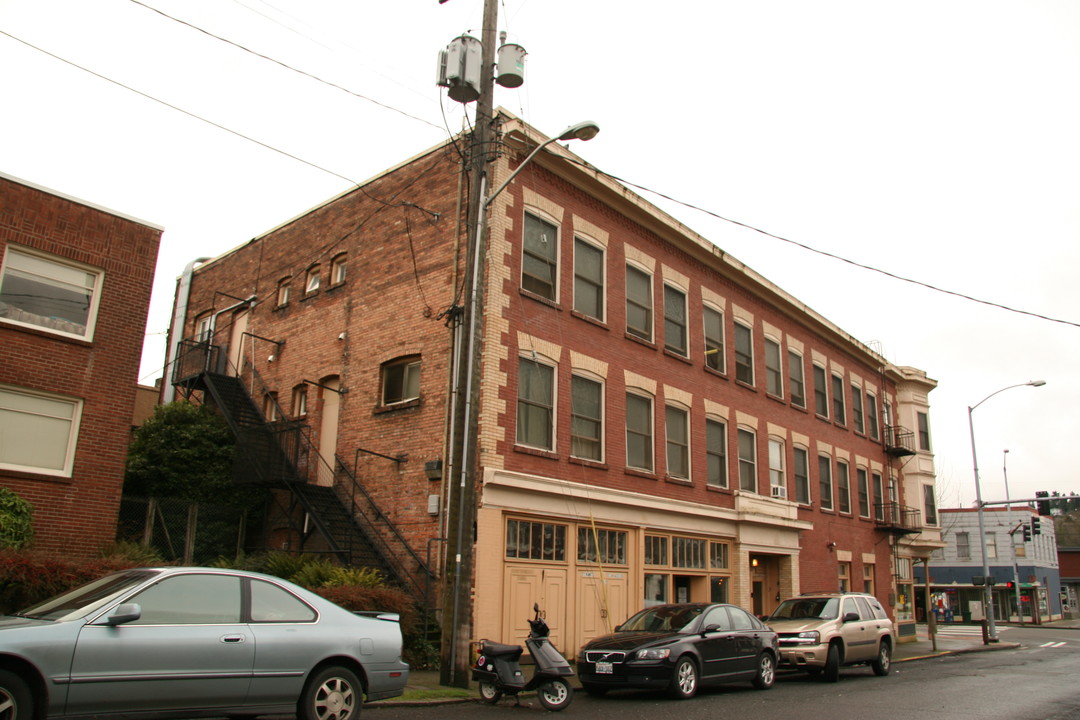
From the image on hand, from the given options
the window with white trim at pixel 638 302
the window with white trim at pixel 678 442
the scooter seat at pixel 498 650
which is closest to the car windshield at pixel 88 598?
the scooter seat at pixel 498 650

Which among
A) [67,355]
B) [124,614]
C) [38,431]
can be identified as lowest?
[124,614]

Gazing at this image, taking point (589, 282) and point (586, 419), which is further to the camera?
point (589, 282)

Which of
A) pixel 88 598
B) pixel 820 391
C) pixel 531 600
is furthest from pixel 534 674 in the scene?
pixel 820 391

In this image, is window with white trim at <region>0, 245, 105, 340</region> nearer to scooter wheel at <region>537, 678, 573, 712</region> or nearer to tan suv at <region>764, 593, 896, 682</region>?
scooter wheel at <region>537, 678, 573, 712</region>

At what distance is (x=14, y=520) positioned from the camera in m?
13.9

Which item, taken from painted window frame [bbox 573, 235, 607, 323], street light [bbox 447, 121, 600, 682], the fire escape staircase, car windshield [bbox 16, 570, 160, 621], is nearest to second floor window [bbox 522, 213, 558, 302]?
painted window frame [bbox 573, 235, 607, 323]

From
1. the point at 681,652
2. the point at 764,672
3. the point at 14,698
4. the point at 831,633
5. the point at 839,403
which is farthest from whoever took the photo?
the point at 839,403

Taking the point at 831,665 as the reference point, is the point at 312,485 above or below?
above

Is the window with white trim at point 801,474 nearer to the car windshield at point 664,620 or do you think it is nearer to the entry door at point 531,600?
the entry door at point 531,600

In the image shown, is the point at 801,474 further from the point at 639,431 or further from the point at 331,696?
the point at 331,696

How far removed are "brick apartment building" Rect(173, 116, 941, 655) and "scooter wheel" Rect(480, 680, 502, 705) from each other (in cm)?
229

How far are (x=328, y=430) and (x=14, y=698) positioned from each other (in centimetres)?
1408

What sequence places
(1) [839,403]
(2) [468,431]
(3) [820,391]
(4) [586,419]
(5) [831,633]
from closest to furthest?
1. (2) [468,431]
2. (5) [831,633]
3. (4) [586,419]
4. (3) [820,391]
5. (1) [839,403]

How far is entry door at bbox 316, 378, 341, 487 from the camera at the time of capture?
20203 mm
